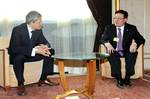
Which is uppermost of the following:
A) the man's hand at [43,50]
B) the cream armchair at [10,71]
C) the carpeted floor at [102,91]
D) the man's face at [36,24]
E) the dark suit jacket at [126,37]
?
the man's face at [36,24]

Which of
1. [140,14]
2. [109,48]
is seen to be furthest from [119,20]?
[140,14]

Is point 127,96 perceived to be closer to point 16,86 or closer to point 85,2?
point 16,86

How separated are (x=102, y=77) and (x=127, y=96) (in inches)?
43.4

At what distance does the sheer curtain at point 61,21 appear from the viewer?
5.36 m

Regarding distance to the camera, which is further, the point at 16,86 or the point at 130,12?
the point at 130,12

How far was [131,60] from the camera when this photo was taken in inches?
189

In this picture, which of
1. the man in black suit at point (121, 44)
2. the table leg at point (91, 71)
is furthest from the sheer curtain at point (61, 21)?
the table leg at point (91, 71)

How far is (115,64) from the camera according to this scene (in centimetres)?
480

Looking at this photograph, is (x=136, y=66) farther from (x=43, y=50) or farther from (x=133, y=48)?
(x=43, y=50)

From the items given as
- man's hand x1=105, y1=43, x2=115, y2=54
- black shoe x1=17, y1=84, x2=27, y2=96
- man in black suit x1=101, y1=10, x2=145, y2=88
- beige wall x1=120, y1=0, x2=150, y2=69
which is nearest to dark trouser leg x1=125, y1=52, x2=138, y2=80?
man in black suit x1=101, y1=10, x2=145, y2=88

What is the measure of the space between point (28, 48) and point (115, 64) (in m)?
1.26

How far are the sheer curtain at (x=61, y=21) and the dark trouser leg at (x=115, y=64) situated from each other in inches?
38.5

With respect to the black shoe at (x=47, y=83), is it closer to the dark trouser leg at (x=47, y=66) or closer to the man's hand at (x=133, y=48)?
the dark trouser leg at (x=47, y=66)

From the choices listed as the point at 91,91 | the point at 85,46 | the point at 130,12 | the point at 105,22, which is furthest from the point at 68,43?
the point at 91,91
